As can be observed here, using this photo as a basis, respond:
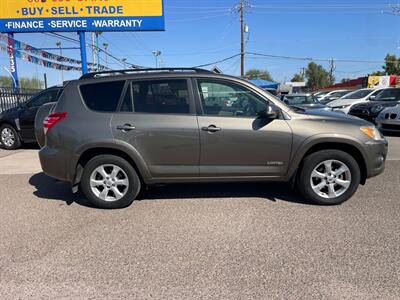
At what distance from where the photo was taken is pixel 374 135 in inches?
182

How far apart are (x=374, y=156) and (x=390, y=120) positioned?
6.91m

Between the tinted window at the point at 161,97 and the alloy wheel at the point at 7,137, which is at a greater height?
the tinted window at the point at 161,97

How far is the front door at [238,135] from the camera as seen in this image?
4.42 metres

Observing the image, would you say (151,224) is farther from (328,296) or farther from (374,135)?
(374,135)

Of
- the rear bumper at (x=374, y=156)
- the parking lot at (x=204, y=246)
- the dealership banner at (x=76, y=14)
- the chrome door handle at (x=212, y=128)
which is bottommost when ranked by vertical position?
the parking lot at (x=204, y=246)

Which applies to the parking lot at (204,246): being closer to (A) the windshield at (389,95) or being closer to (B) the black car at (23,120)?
(B) the black car at (23,120)

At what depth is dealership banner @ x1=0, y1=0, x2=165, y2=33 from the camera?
1487cm

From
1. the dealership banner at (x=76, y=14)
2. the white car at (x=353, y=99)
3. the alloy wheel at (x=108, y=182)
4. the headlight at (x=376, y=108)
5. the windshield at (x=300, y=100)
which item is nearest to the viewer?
the alloy wheel at (x=108, y=182)

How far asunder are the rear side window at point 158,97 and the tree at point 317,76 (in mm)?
101422

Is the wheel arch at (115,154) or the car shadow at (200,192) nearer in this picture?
the wheel arch at (115,154)

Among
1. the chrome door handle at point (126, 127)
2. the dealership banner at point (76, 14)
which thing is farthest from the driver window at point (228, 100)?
the dealership banner at point (76, 14)

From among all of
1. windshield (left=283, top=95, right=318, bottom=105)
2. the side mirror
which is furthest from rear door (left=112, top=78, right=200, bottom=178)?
Answer: windshield (left=283, top=95, right=318, bottom=105)

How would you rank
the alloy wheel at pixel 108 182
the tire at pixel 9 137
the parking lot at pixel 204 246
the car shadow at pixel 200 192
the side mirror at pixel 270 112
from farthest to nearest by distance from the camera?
the tire at pixel 9 137 < the car shadow at pixel 200 192 < the alloy wheel at pixel 108 182 < the side mirror at pixel 270 112 < the parking lot at pixel 204 246

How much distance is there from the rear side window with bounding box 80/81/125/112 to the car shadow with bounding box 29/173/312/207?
1.41m
